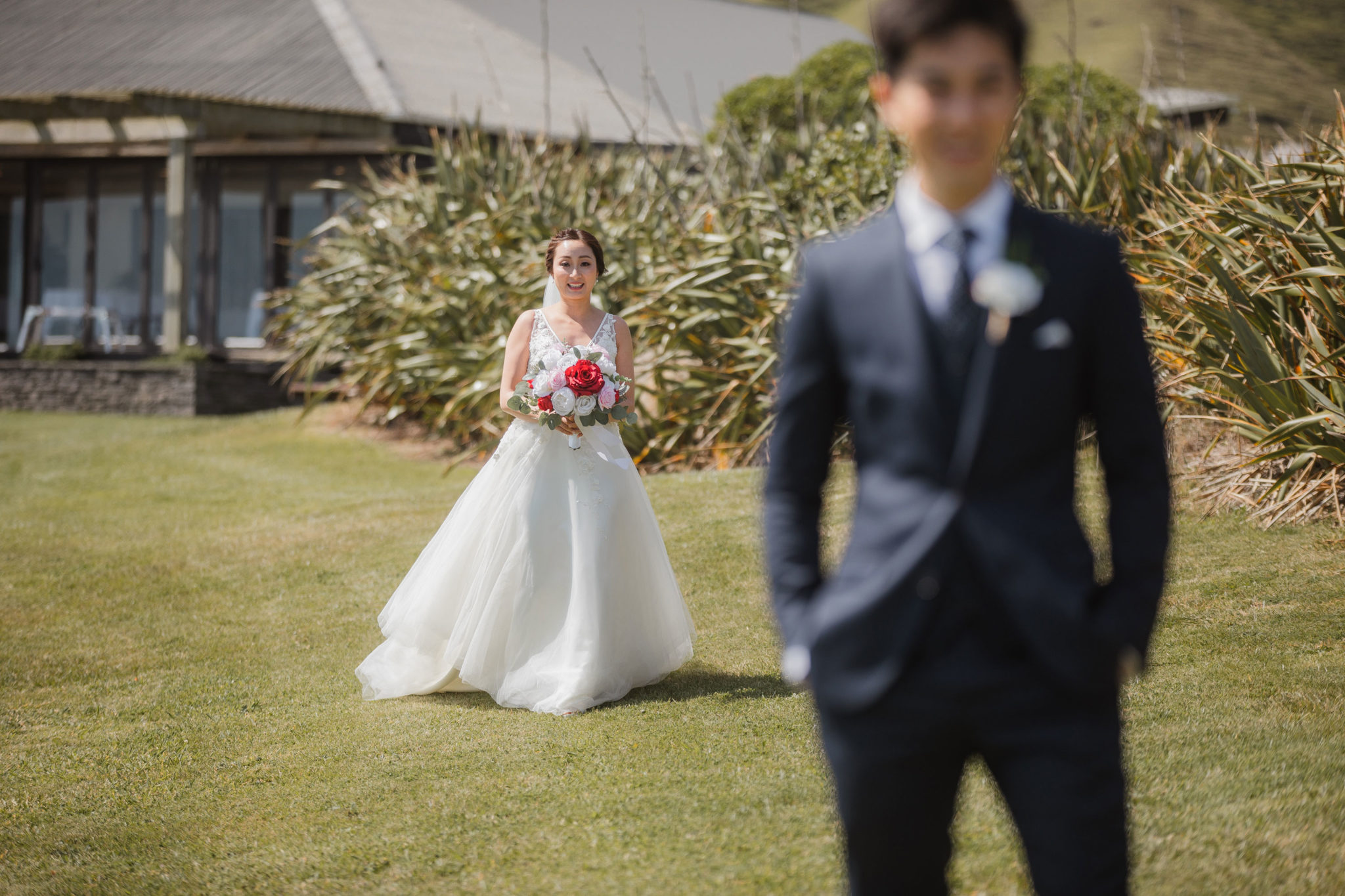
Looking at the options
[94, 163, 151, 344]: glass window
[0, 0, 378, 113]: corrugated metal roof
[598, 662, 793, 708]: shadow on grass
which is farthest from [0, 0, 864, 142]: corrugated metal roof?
[598, 662, 793, 708]: shadow on grass

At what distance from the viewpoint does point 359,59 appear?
23078 mm

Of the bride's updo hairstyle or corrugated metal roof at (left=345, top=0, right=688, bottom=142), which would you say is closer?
the bride's updo hairstyle

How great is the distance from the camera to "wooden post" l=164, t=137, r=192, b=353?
56.7 ft

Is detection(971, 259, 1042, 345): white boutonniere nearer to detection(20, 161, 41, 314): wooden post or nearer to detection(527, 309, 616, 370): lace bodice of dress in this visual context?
detection(527, 309, 616, 370): lace bodice of dress

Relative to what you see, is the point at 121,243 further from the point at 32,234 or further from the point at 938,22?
the point at 938,22

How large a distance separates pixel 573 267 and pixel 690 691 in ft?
7.00

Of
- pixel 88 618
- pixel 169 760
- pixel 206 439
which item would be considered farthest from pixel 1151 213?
pixel 206 439

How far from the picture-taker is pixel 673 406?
1055 centimetres

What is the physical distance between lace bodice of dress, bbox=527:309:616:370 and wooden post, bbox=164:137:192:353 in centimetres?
1287

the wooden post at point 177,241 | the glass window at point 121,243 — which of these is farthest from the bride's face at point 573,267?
the glass window at point 121,243

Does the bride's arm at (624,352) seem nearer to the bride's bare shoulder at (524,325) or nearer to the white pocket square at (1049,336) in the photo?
the bride's bare shoulder at (524,325)

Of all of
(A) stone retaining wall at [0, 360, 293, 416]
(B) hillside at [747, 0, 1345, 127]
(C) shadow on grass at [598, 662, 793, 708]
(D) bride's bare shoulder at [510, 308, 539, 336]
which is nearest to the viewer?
(C) shadow on grass at [598, 662, 793, 708]

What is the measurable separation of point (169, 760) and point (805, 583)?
4343 mm

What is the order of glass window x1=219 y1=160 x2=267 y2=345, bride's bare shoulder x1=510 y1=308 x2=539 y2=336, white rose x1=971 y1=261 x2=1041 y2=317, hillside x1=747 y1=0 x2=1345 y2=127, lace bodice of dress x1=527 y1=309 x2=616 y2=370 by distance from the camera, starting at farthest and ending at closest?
1. hillside x1=747 y1=0 x2=1345 y2=127
2. glass window x1=219 y1=160 x2=267 y2=345
3. bride's bare shoulder x1=510 y1=308 x2=539 y2=336
4. lace bodice of dress x1=527 y1=309 x2=616 y2=370
5. white rose x1=971 y1=261 x2=1041 y2=317
